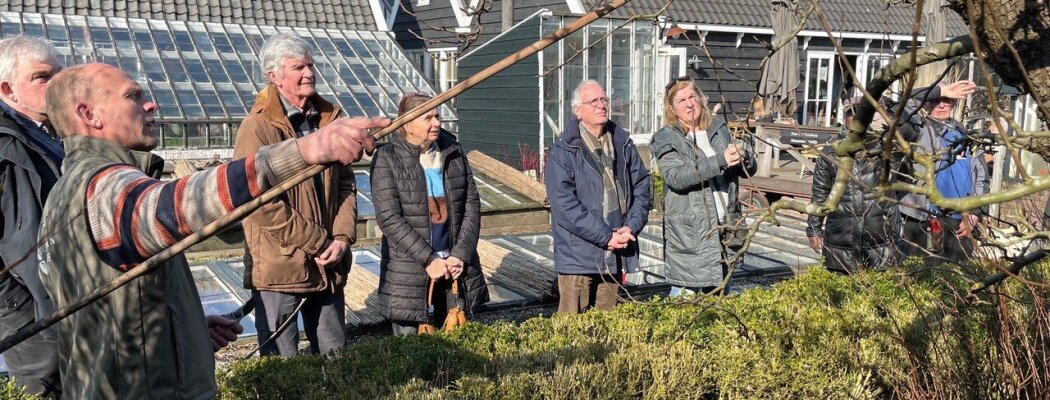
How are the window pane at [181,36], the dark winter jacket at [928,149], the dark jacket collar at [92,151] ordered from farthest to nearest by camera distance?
the window pane at [181,36], the dark winter jacket at [928,149], the dark jacket collar at [92,151]

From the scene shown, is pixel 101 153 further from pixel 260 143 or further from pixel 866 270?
pixel 866 270

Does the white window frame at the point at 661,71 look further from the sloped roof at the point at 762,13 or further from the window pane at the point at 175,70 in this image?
the window pane at the point at 175,70

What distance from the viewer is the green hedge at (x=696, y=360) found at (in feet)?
10.7

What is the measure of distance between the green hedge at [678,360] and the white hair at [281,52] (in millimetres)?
1405

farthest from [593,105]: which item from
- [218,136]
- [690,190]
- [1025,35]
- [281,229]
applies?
[218,136]

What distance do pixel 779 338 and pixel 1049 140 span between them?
4.99ft

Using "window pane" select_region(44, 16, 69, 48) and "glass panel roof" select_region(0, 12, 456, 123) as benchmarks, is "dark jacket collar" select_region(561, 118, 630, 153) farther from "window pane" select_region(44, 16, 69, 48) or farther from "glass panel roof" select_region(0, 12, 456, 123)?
"window pane" select_region(44, 16, 69, 48)

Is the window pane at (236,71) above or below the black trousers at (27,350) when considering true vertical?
above

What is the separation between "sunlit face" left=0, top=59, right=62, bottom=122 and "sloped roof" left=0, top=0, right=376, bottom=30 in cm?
1061

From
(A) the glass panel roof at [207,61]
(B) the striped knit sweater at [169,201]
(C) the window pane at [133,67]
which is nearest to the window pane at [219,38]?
(A) the glass panel roof at [207,61]

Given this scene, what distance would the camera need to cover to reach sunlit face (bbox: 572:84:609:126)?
5.18 meters

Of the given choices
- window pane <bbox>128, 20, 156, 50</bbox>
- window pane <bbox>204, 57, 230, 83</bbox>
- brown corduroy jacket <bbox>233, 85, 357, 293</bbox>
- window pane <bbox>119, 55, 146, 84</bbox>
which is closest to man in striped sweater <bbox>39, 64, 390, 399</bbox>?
brown corduroy jacket <bbox>233, 85, 357, 293</bbox>

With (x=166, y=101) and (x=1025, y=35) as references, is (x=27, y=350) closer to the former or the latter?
(x=1025, y=35)

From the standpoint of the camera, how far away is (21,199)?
2.98 meters
